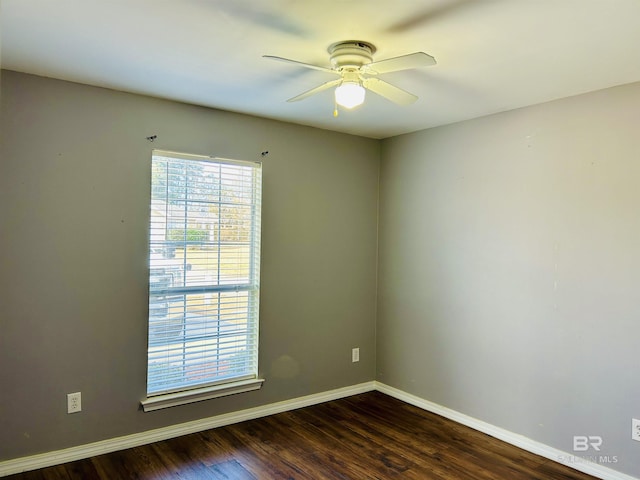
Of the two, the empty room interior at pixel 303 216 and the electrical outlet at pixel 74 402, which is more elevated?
the empty room interior at pixel 303 216

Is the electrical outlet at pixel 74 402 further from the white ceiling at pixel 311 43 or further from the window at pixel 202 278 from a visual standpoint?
the white ceiling at pixel 311 43

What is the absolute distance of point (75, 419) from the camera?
110 inches

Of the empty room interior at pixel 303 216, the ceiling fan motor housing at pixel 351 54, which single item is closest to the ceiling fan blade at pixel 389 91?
the empty room interior at pixel 303 216

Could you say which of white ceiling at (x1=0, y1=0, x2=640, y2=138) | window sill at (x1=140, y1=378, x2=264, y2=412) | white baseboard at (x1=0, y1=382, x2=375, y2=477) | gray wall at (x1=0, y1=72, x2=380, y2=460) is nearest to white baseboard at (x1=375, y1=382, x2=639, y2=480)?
white baseboard at (x1=0, y1=382, x2=375, y2=477)

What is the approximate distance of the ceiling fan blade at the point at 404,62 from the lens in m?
1.88

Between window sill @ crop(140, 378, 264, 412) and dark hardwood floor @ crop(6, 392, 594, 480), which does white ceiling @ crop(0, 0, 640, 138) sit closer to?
window sill @ crop(140, 378, 264, 412)

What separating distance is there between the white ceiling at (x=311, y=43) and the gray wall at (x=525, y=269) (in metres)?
0.36

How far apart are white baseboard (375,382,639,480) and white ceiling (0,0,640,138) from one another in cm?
232

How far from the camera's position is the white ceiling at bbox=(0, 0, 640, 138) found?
1.82m

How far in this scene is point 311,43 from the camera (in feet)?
7.01

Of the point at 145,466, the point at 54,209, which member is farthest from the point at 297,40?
the point at 145,466

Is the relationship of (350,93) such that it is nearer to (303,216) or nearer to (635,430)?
(303,216)

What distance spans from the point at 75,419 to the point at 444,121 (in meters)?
3.37

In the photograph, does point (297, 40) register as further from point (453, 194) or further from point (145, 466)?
point (145, 466)
